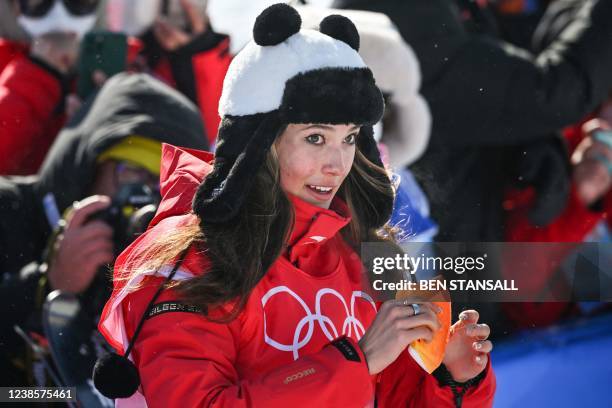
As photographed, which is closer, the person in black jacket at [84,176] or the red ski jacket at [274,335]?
the red ski jacket at [274,335]

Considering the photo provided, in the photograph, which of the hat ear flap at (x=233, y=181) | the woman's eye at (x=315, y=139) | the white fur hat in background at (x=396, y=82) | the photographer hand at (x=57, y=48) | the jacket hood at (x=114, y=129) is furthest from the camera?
the photographer hand at (x=57, y=48)

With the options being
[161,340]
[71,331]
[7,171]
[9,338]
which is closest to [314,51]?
[161,340]

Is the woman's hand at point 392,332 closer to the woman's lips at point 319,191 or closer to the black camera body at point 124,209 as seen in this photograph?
the woman's lips at point 319,191

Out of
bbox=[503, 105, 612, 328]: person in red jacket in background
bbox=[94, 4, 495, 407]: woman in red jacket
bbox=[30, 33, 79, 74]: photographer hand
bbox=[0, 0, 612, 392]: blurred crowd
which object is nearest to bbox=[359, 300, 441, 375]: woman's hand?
bbox=[94, 4, 495, 407]: woman in red jacket

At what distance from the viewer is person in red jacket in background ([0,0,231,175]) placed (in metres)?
4.02

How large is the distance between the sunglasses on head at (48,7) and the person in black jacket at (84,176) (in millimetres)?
723

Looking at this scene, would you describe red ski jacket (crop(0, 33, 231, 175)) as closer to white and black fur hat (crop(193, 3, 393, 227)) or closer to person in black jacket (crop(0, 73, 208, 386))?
person in black jacket (crop(0, 73, 208, 386))

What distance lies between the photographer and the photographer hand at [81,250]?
3080 mm

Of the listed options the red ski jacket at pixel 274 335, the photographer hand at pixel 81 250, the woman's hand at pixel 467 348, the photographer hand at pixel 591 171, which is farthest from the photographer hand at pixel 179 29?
the woman's hand at pixel 467 348

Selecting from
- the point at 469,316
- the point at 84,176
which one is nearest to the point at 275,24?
the point at 469,316

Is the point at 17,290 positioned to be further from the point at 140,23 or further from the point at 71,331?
the point at 140,23

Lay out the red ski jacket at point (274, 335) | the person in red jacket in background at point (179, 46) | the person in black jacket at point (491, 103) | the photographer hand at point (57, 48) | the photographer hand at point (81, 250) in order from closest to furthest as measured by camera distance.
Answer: the red ski jacket at point (274, 335)
the photographer hand at point (81, 250)
the person in black jacket at point (491, 103)
the photographer hand at point (57, 48)
the person in red jacket in background at point (179, 46)

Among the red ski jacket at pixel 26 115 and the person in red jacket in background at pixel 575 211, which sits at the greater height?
the red ski jacket at pixel 26 115

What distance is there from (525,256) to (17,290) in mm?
1468
